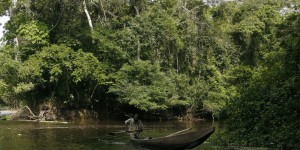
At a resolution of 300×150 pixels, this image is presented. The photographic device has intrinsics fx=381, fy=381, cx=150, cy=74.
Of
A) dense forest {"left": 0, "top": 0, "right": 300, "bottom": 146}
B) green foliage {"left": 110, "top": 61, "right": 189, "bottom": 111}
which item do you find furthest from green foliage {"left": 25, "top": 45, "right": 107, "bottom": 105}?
green foliage {"left": 110, "top": 61, "right": 189, "bottom": 111}

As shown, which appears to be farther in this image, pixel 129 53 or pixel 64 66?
pixel 129 53

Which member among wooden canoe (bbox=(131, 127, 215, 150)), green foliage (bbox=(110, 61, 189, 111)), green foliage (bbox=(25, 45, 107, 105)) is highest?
green foliage (bbox=(25, 45, 107, 105))

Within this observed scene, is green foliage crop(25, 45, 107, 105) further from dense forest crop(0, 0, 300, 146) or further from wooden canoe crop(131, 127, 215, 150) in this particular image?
wooden canoe crop(131, 127, 215, 150)

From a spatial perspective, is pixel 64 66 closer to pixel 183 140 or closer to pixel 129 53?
pixel 129 53

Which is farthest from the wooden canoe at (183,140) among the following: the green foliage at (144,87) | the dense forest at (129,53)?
the green foliage at (144,87)

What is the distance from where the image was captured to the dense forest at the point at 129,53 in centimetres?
3025

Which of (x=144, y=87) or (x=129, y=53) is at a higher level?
(x=129, y=53)

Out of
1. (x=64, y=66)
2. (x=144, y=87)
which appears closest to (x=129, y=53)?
(x=144, y=87)

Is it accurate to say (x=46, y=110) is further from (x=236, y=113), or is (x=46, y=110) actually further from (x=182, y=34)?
(x=236, y=113)

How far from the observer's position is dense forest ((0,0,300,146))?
3025cm

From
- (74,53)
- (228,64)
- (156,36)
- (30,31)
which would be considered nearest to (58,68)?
(74,53)

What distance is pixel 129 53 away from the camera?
31.9m

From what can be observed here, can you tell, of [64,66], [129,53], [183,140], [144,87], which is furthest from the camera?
[129,53]

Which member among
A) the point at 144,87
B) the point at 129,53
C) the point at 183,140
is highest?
the point at 129,53
